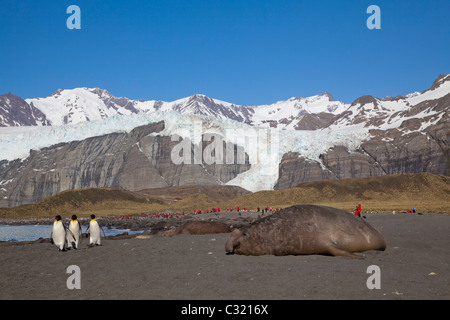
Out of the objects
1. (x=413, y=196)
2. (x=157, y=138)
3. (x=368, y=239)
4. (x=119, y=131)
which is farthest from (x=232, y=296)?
(x=119, y=131)

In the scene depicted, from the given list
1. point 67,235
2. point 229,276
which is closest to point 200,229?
point 67,235

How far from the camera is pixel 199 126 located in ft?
467

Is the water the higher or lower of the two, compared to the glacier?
lower

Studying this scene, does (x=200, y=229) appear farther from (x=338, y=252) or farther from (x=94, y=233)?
(x=338, y=252)

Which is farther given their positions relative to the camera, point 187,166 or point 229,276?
point 187,166

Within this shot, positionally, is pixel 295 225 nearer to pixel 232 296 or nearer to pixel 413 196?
pixel 232 296

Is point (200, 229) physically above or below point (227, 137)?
below

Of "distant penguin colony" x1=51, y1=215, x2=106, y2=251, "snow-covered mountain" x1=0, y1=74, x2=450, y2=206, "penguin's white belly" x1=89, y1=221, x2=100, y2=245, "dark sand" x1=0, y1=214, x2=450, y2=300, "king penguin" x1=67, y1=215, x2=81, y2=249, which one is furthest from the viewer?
"snow-covered mountain" x1=0, y1=74, x2=450, y2=206

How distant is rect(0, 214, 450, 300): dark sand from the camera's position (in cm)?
777

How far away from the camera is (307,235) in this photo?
1262 centimetres

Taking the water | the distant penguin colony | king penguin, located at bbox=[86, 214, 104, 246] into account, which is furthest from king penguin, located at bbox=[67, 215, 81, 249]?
the water

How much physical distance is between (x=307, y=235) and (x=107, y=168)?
132 meters

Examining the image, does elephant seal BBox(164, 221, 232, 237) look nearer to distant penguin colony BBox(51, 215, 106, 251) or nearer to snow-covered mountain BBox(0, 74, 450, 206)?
distant penguin colony BBox(51, 215, 106, 251)

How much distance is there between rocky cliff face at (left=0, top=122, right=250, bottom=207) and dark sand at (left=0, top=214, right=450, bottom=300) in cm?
11307
